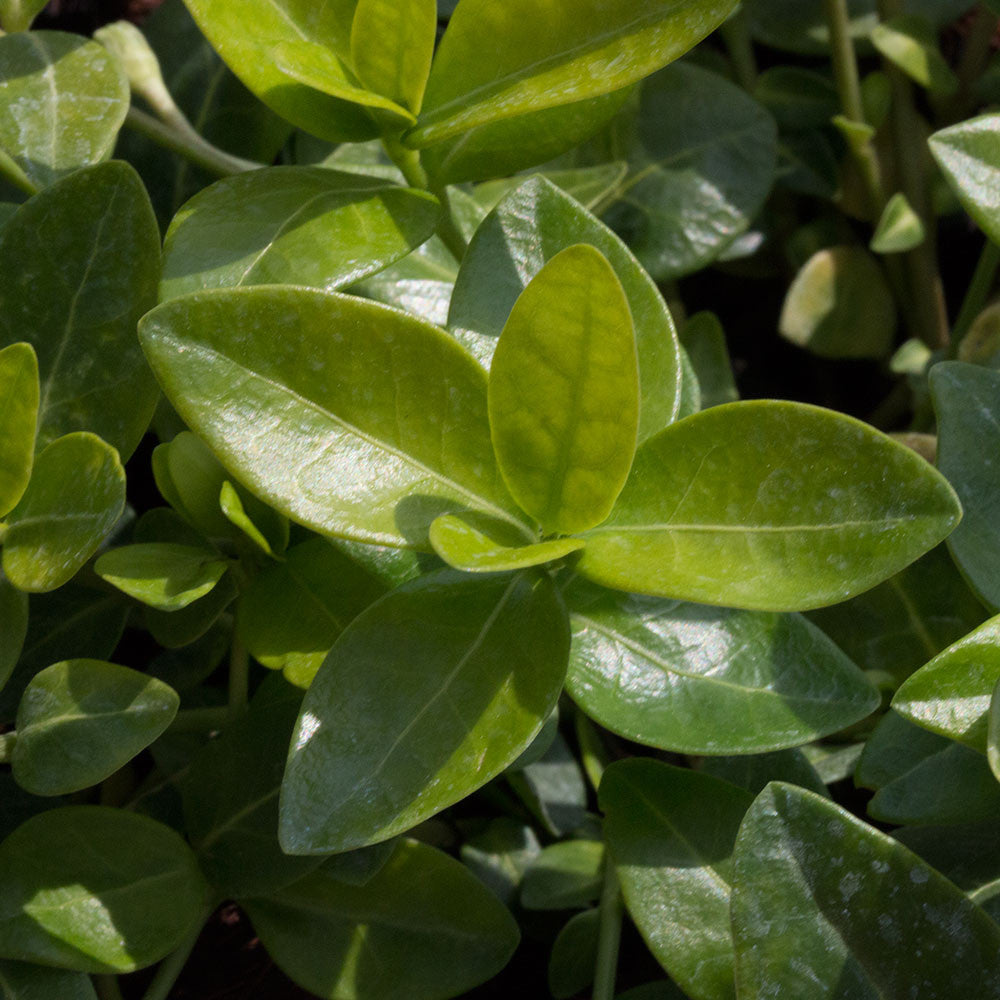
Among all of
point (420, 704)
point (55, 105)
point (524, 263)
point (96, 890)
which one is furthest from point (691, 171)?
point (96, 890)

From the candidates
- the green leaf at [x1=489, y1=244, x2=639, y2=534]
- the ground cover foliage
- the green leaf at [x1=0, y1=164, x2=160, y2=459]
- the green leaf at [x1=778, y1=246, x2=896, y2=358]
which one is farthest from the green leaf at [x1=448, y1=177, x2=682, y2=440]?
the green leaf at [x1=778, y1=246, x2=896, y2=358]

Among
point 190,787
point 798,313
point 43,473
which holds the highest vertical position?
point 43,473

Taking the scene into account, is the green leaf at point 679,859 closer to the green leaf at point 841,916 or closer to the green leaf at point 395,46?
the green leaf at point 841,916

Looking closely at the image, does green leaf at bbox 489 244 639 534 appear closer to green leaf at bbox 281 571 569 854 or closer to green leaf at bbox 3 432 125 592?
green leaf at bbox 281 571 569 854

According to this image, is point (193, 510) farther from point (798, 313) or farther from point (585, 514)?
point (798, 313)

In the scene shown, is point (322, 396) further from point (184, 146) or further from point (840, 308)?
point (840, 308)

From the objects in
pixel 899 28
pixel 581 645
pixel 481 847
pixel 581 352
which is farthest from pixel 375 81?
pixel 899 28

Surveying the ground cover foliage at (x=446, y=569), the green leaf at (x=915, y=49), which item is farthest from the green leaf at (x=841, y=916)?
the green leaf at (x=915, y=49)
